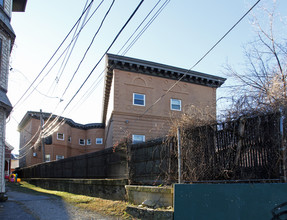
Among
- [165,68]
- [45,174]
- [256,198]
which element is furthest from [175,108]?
[256,198]

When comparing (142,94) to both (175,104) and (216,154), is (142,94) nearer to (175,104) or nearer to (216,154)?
(175,104)

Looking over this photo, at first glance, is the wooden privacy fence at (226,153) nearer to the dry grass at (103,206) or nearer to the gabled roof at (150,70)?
the dry grass at (103,206)

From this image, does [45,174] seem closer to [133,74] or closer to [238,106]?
[133,74]

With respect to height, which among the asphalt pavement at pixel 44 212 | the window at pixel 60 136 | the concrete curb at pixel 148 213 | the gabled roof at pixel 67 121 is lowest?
the asphalt pavement at pixel 44 212

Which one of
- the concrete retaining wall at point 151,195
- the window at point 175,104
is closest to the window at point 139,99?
the window at point 175,104

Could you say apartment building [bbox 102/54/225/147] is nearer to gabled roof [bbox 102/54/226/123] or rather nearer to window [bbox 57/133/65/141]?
gabled roof [bbox 102/54/226/123]

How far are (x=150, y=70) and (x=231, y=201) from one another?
17369mm

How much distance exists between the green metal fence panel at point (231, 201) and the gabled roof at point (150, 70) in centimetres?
1465

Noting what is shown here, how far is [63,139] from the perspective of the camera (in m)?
33.7

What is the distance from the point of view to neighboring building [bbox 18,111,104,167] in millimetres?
32781

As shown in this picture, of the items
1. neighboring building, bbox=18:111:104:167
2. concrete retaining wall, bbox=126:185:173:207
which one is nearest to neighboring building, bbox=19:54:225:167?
neighboring building, bbox=18:111:104:167

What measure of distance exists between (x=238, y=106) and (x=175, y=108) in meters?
16.0

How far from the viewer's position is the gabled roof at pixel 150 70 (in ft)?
69.9

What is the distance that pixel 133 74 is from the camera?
22141 millimetres
